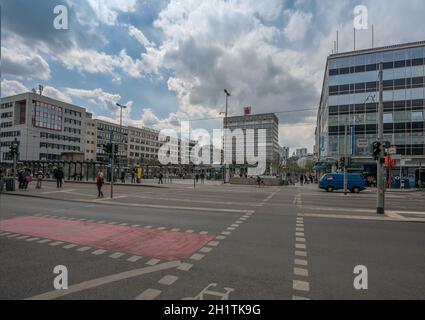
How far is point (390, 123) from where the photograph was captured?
42.2m

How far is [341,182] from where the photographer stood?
1050 inches

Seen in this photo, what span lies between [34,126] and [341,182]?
81278 millimetres

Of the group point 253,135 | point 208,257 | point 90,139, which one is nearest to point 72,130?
point 90,139

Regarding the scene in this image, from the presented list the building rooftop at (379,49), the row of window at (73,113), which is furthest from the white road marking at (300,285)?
the row of window at (73,113)

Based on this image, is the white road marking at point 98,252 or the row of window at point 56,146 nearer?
the white road marking at point 98,252

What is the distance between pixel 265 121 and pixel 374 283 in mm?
56067

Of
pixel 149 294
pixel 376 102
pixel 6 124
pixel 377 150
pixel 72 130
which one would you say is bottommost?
pixel 149 294

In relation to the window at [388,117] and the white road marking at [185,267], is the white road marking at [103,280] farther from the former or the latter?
the window at [388,117]

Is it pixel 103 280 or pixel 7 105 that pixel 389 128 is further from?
pixel 7 105

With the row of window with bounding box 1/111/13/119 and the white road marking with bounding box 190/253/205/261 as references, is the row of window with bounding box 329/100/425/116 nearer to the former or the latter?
the white road marking with bounding box 190/253/205/261

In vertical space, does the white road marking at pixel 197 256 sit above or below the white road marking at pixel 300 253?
below

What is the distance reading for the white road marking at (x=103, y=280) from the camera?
3.60m

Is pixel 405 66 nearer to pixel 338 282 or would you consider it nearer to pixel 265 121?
pixel 265 121
